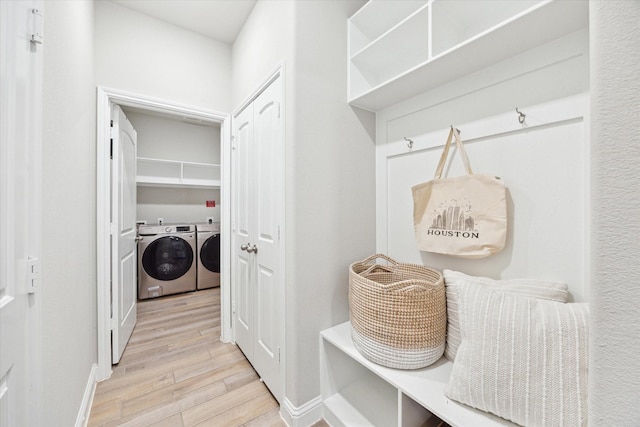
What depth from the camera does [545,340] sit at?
783mm

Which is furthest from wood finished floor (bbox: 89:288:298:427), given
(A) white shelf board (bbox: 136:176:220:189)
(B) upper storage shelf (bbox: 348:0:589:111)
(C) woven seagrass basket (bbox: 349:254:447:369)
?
(B) upper storage shelf (bbox: 348:0:589:111)

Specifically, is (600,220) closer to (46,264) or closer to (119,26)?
(46,264)

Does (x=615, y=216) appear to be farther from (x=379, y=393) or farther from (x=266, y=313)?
(x=266, y=313)

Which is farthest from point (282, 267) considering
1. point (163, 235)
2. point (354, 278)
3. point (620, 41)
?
point (163, 235)

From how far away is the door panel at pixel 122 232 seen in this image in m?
1.88

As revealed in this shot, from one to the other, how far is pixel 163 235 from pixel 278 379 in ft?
8.58

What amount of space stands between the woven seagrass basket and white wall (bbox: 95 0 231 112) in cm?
211

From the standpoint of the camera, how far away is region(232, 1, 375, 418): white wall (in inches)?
53.6

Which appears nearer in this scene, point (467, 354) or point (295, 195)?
point (467, 354)

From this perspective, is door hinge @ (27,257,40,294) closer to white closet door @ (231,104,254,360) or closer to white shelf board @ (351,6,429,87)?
white closet door @ (231,104,254,360)

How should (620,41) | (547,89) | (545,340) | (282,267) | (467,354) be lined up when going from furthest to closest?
(282,267) → (547,89) → (467,354) → (545,340) → (620,41)

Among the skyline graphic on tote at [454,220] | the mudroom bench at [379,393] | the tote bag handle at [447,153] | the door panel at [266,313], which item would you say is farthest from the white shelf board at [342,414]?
the tote bag handle at [447,153]

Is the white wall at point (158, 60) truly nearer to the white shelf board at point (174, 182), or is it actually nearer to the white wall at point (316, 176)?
the white wall at point (316, 176)

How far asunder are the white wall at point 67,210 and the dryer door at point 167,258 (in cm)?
158
